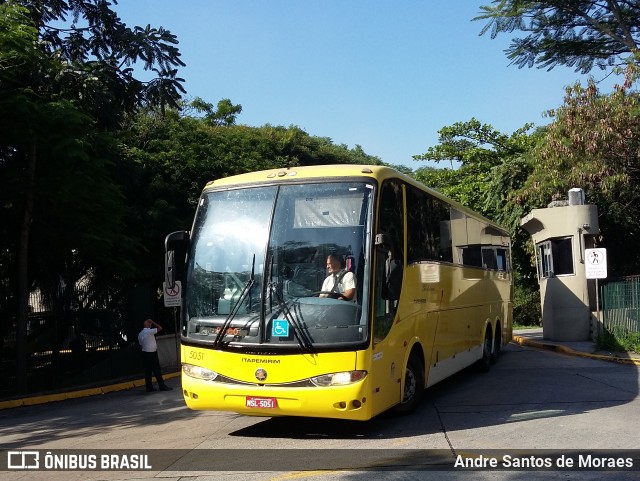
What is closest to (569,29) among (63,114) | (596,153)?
(596,153)

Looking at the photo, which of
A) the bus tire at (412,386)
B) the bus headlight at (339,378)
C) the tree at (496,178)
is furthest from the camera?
the tree at (496,178)

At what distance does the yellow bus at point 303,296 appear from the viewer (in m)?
8.00

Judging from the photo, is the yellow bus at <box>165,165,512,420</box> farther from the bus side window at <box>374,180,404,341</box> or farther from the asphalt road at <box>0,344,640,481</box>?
the asphalt road at <box>0,344,640,481</box>

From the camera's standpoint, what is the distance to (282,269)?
8.32 m

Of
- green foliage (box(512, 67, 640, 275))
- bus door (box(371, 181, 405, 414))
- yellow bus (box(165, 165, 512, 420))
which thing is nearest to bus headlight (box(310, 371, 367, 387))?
yellow bus (box(165, 165, 512, 420))

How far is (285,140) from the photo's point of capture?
109 feet

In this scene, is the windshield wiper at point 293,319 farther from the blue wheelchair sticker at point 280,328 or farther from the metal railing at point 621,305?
the metal railing at point 621,305

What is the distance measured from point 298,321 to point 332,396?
3.13ft

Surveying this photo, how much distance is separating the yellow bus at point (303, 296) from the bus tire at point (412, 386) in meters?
0.03

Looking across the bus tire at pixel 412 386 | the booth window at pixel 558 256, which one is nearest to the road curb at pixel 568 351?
the booth window at pixel 558 256

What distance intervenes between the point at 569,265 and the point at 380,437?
14668 millimetres

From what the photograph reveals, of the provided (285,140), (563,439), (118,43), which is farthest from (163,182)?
(563,439)

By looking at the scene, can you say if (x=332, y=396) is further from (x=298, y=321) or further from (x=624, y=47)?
(x=624, y=47)

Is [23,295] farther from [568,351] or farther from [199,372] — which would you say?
[568,351]
